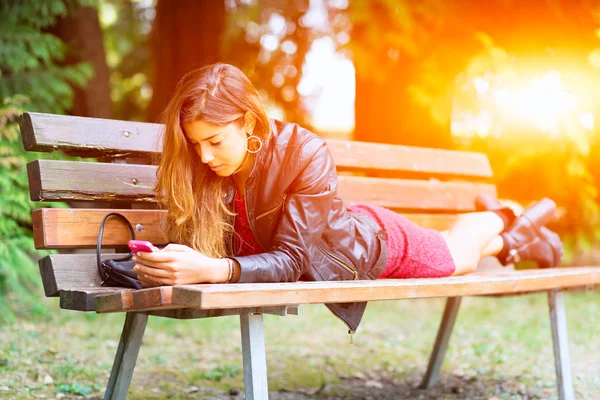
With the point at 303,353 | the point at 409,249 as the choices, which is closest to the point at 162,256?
the point at 409,249

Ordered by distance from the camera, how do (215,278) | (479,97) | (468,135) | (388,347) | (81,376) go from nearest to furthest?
(215,278) → (81,376) → (388,347) → (479,97) → (468,135)

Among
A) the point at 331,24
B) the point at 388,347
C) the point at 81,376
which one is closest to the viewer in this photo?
the point at 81,376

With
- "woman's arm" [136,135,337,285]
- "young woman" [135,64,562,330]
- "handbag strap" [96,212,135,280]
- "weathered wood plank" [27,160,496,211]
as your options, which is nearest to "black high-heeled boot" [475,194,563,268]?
"weathered wood plank" [27,160,496,211]

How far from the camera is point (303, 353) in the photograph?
5430mm

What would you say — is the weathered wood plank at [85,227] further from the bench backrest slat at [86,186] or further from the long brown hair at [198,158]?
the long brown hair at [198,158]

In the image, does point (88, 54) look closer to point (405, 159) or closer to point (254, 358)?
point (405, 159)

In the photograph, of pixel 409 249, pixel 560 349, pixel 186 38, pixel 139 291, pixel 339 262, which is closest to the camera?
pixel 139 291

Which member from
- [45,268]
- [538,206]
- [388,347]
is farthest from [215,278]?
[388,347]

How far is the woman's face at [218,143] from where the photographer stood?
9.21 feet

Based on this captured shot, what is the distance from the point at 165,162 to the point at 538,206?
225 centimetres

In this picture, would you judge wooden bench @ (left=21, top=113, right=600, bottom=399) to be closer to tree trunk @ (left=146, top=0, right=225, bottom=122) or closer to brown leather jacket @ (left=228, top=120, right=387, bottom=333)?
brown leather jacket @ (left=228, top=120, right=387, bottom=333)

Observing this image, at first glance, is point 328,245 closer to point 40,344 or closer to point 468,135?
point 40,344

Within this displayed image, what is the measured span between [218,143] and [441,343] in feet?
7.38

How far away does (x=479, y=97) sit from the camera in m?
6.34
